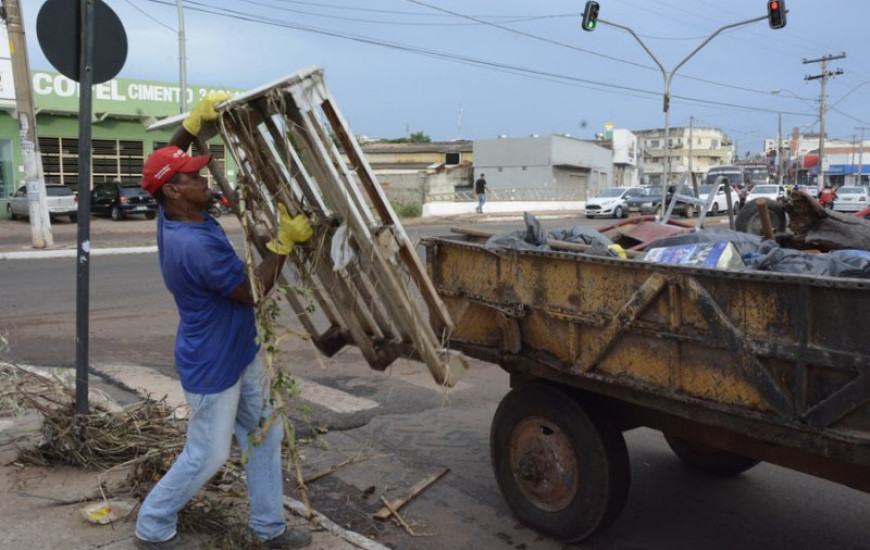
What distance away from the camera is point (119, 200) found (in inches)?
1197

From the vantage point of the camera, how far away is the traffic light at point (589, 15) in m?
22.9

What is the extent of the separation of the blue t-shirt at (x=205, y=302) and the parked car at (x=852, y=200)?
4238cm

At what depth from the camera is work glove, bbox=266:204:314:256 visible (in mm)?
3365

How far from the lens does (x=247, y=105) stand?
337cm

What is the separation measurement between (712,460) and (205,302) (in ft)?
10.8

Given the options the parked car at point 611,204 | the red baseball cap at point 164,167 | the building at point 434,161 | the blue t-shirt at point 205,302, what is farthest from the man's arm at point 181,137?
the building at point 434,161

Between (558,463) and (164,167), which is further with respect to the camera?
(558,463)

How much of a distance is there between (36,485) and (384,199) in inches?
99.9

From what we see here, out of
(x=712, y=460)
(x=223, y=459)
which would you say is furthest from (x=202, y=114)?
(x=712, y=460)

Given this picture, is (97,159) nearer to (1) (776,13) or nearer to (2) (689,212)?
(2) (689,212)

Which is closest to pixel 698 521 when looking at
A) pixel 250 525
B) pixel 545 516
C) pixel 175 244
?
pixel 545 516

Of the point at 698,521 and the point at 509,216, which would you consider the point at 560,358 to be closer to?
the point at 698,521

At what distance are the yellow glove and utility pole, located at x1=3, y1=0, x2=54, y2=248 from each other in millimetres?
14908

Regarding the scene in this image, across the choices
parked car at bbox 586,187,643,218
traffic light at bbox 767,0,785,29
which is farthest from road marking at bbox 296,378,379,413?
parked car at bbox 586,187,643,218
